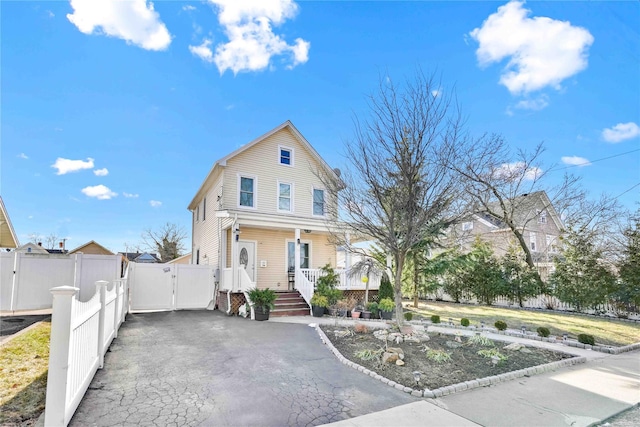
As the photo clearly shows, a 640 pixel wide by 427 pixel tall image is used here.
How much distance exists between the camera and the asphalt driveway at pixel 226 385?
363 centimetres

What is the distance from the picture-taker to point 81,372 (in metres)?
3.83

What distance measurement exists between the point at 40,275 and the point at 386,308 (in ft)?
37.3

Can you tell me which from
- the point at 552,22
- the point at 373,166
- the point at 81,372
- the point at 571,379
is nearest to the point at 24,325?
the point at 81,372

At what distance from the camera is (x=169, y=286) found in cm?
1295

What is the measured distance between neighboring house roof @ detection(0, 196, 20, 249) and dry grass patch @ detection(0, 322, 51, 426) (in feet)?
26.7

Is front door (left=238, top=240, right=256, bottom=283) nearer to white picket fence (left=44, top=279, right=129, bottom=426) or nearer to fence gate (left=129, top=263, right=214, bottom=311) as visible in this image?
fence gate (left=129, top=263, right=214, bottom=311)

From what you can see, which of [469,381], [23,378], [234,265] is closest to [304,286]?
[234,265]

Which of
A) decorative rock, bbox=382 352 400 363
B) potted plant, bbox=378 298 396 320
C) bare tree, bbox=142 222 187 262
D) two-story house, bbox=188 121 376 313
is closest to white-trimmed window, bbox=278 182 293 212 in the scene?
two-story house, bbox=188 121 376 313

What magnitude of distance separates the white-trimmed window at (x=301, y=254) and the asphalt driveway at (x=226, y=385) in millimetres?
7550

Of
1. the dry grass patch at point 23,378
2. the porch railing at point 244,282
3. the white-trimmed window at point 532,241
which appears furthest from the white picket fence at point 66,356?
the white-trimmed window at point 532,241

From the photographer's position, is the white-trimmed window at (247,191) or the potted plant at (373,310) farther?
the white-trimmed window at (247,191)

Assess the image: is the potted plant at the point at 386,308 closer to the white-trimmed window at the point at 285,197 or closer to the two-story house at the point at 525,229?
the two-story house at the point at 525,229

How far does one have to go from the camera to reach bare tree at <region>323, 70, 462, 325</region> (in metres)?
7.16

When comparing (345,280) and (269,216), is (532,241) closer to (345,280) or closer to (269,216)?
(345,280)
